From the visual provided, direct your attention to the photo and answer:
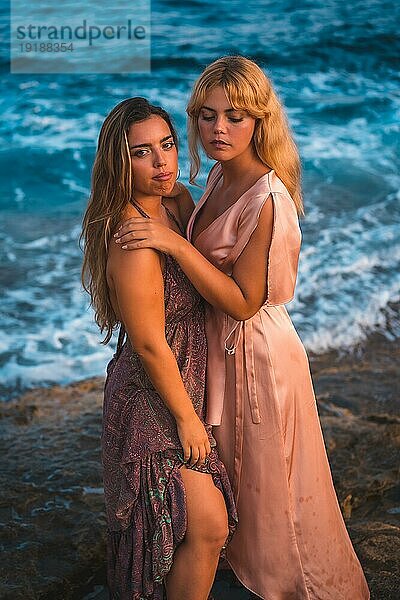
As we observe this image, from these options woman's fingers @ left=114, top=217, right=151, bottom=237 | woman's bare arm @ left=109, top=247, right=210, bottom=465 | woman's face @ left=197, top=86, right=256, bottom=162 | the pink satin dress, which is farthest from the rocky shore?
woman's face @ left=197, top=86, right=256, bottom=162

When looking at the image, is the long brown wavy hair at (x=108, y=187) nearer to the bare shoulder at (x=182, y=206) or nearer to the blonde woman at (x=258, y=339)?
the blonde woman at (x=258, y=339)

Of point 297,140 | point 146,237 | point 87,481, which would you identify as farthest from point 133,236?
point 297,140

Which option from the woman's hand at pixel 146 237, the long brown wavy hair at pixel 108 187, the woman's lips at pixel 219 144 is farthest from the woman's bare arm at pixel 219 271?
the woman's lips at pixel 219 144

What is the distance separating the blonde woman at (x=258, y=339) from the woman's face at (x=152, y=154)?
0.40ft

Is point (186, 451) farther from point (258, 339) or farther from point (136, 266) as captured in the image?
point (136, 266)

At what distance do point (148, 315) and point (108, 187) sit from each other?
385 millimetres

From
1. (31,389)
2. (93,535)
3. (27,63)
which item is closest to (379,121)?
(27,63)

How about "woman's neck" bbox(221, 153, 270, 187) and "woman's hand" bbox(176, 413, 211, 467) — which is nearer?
"woman's hand" bbox(176, 413, 211, 467)

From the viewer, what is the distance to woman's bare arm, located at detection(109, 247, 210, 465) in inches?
102

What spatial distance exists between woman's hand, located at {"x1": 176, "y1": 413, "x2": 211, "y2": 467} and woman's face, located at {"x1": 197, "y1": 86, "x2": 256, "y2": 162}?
773 mm

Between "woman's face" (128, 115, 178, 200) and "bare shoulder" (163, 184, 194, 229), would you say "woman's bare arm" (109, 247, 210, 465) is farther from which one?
"bare shoulder" (163, 184, 194, 229)

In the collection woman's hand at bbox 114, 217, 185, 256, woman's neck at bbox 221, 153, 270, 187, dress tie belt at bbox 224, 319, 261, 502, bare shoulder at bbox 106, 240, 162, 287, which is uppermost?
woman's neck at bbox 221, 153, 270, 187

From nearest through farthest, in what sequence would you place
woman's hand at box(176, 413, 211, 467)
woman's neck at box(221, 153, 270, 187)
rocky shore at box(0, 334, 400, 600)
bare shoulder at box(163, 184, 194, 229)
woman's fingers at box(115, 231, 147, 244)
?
woman's fingers at box(115, 231, 147, 244) → woman's hand at box(176, 413, 211, 467) → woman's neck at box(221, 153, 270, 187) → bare shoulder at box(163, 184, 194, 229) → rocky shore at box(0, 334, 400, 600)

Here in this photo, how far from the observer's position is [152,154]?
2.63 meters
